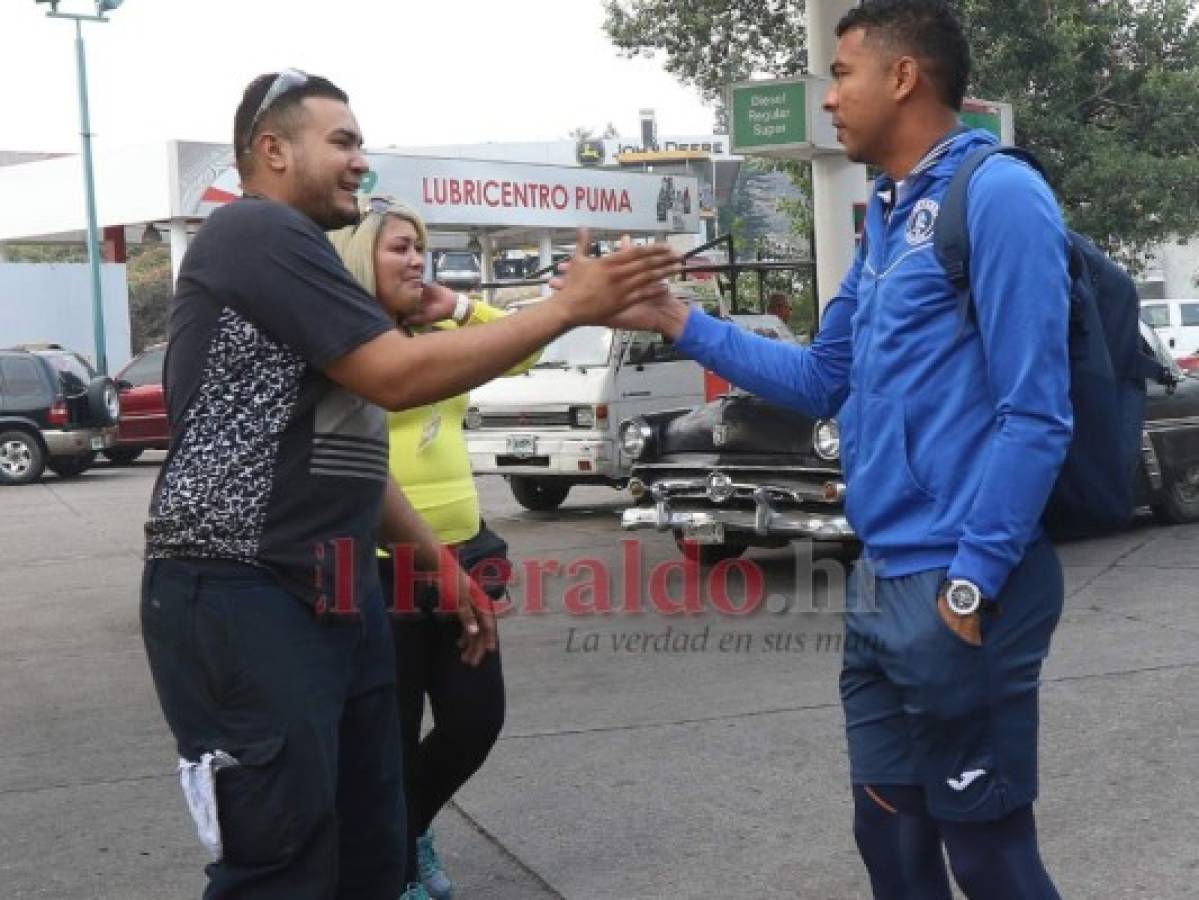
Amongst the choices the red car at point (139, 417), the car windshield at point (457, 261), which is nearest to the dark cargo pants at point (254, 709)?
the red car at point (139, 417)

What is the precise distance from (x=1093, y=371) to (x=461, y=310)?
1.64 metres

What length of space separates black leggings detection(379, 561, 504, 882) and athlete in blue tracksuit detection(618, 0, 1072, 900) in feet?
4.52

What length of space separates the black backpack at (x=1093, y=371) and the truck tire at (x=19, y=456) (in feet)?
64.7

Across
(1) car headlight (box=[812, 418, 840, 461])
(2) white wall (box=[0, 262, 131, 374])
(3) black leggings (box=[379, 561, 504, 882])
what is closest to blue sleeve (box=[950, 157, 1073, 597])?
(3) black leggings (box=[379, 561, 504, 882])

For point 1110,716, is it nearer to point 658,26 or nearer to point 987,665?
point 987,665

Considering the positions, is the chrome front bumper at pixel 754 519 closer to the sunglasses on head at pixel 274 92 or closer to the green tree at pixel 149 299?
the sunglasses on head at pixel 274 92

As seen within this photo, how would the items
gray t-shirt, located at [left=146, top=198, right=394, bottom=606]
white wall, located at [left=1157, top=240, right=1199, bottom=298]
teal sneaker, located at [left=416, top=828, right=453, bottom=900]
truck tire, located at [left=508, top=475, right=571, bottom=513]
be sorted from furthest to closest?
white wall, located at [left=1157, top=240, right=1199, bottom=298] → truck tire, located at [left=508, top=475, right=571, bottom=513] → teal sneaker, located at [left=416, top=828, right=453, bottom=900] → gray t-shirt, located at [left=146, top=198, right=394, bottom=606]

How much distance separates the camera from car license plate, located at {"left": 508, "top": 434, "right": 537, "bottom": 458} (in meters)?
13.5

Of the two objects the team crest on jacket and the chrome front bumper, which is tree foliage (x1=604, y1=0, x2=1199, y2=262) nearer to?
the chrome front bumper

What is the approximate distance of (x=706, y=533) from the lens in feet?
32.5

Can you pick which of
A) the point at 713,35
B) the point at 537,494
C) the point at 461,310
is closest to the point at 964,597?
the point at 461,310

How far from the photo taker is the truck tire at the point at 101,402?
21.1 metres

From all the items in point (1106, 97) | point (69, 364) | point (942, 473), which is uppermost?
point (1106, 97)

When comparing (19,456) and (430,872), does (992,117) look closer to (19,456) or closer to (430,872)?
(430,872)
